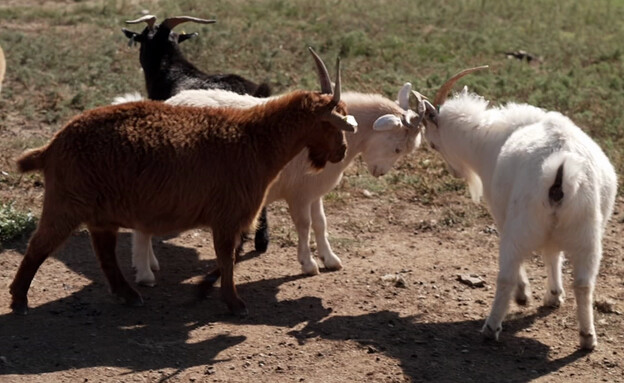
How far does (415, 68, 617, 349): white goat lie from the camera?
6.78m

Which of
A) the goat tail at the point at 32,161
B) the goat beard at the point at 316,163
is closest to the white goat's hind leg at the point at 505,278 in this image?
the goat beard at the point at 316,163

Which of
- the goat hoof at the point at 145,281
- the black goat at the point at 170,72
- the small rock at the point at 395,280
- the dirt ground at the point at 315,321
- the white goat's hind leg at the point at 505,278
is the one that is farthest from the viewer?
the black goat at the point at 170,72

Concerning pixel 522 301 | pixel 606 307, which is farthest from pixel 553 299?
pixel 606 307

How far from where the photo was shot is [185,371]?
653cm

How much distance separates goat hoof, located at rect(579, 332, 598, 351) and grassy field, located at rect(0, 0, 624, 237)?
3507 millimetres

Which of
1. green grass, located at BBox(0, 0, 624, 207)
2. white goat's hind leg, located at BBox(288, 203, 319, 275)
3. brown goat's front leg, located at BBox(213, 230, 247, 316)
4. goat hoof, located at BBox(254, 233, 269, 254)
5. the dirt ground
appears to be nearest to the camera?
the dirt ground

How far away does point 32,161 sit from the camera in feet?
23.8

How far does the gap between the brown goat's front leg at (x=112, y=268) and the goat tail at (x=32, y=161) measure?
28.0 inches

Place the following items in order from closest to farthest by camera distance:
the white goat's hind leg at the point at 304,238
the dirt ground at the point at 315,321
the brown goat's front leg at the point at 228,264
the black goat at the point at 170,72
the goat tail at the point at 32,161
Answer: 1. the dirt ground at the point at 315,321
2. the goat tail at the point at 32,161
3. the brown goat's front leg at the point at 228,264
4. the white goat's hind leg at the point at 304,238
5. the black goat at the point at 170,72

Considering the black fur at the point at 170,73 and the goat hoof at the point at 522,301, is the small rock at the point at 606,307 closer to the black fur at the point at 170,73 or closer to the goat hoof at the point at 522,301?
the goat hoof at the point at 522,301

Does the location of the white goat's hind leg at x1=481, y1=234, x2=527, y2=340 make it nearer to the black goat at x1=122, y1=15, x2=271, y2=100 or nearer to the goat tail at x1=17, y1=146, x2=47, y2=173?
the goat tail at x1=17, y1=146, x2=47, y2=173

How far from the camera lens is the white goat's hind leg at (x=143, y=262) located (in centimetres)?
822

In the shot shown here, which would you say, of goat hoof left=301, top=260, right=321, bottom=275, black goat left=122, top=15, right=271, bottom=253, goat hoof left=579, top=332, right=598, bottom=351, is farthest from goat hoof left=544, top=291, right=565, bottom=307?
black goat left=122, top=15, right=271, bottom=253

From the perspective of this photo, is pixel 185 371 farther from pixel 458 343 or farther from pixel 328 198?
pixel 328 198
